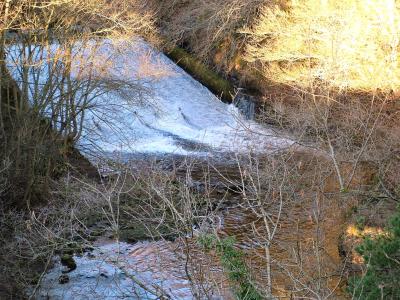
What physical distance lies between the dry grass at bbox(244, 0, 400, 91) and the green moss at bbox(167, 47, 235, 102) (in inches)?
115

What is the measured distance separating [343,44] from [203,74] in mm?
6623

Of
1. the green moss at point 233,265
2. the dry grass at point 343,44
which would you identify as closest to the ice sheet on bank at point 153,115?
the dry grass at point 343,44

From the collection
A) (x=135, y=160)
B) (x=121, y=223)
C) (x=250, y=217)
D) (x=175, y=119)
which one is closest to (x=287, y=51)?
(x=175, y=119)

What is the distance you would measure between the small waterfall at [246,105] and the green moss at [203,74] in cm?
38

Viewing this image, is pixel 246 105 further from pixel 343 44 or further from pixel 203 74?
pixel 343 44

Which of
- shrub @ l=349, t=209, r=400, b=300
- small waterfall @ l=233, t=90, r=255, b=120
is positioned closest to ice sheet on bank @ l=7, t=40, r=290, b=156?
small waterfall @ l=233, t=90, r=255, b=120

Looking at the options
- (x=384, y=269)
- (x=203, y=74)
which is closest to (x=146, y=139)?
(x=203, y=74)

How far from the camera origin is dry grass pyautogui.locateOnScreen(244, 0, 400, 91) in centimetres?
1647

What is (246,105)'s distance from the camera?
20.7 meters

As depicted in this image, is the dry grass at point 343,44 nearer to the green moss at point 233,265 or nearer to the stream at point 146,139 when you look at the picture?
the stream at point 146,139

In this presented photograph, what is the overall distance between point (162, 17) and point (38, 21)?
13.6 meters

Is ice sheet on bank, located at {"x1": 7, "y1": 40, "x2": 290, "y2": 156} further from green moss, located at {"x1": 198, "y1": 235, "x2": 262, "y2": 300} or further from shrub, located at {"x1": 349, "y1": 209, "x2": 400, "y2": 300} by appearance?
shrub, located at {"x1": 349, "y1": 209, "x2": 400, "y2": 300}

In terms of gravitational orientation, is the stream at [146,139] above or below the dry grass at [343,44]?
below

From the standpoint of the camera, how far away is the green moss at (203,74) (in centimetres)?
2144
